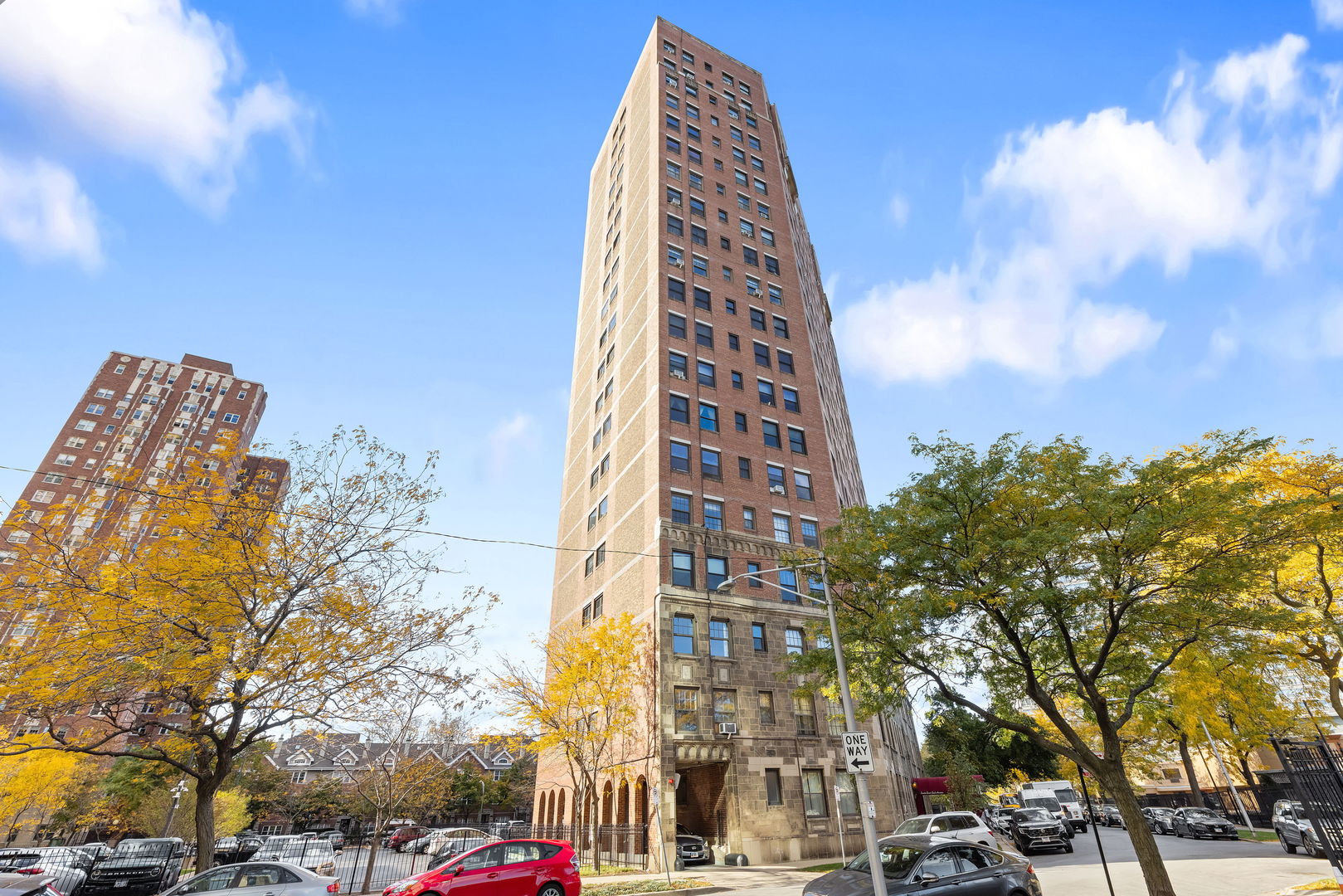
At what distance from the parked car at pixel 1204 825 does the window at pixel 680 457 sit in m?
30.1

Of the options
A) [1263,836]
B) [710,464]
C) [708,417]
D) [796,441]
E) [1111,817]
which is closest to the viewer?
[1263,836]

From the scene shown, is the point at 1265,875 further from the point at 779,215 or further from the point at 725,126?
the point at 725,126

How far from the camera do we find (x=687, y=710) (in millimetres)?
29188

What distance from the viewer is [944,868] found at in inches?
485

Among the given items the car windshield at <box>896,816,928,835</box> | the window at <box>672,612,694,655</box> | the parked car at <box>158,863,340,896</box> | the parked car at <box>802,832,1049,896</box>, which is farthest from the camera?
the window at <box>672,612,694,655</box>

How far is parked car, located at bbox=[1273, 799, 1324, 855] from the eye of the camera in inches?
792

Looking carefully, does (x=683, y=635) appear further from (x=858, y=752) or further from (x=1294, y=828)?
(x=1294, y=828)

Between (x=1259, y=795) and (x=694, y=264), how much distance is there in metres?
46.8

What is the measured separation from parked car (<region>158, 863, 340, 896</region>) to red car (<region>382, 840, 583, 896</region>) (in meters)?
1.78

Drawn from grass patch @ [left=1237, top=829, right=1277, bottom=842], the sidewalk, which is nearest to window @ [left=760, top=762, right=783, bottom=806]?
the sidewalk

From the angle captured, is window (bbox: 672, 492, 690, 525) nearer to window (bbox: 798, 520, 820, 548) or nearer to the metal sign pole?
window (bbox: 798, 520, 820, 548)

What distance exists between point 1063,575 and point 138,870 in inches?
1157

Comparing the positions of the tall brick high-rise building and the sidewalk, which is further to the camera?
the tall brick high-rise building

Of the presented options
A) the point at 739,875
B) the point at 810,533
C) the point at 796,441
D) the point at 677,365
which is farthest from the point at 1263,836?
the point at 677,365
